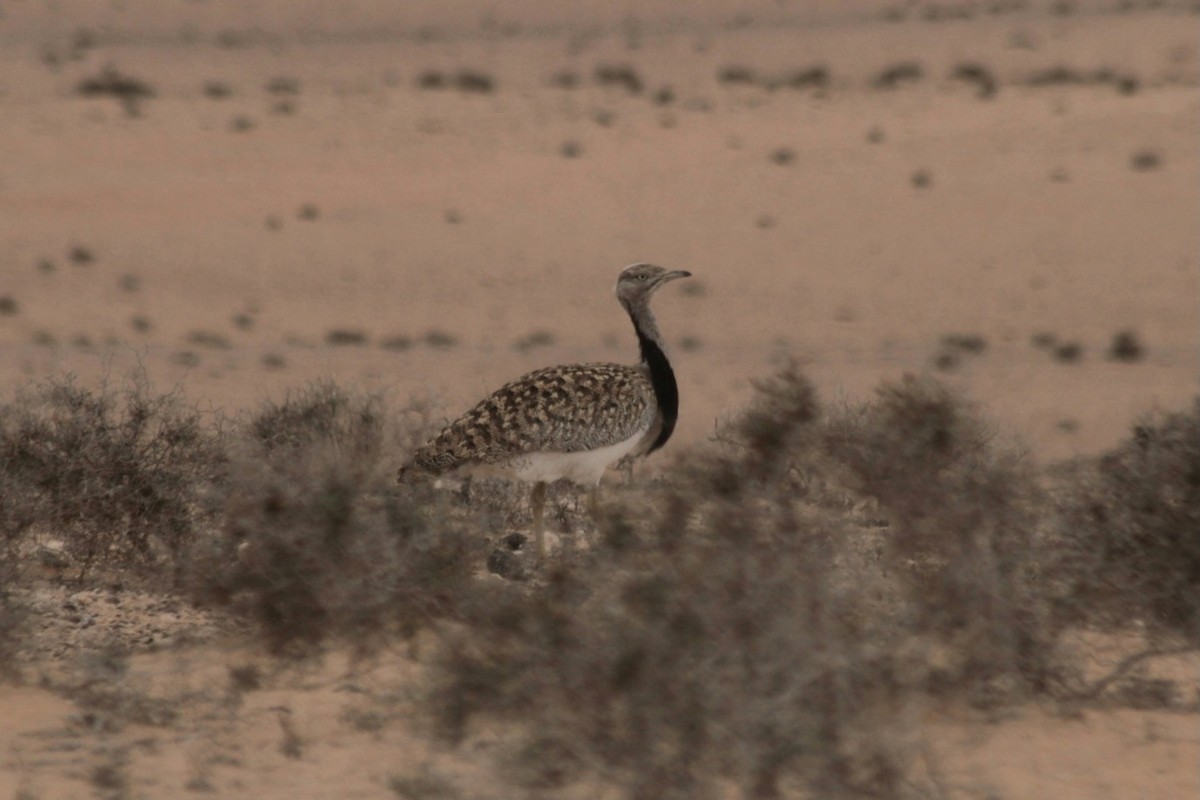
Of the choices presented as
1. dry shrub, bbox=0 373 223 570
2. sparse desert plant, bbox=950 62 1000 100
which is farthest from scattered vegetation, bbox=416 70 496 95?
dry shrub, bbox=0 373 223 570

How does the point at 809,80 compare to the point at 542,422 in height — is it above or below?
above

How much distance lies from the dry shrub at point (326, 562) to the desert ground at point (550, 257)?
0.58ft

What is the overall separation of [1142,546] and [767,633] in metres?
2.23

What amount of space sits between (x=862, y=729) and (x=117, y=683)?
261 centimetres

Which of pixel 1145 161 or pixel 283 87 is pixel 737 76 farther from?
pixel 1145 161

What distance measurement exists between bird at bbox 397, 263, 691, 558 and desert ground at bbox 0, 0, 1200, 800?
1192 mm

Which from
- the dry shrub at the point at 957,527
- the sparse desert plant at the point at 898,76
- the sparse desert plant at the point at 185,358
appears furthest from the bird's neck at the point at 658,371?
the sparse desert plant at the point at 898,76

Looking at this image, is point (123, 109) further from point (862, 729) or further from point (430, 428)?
point (862, 729)

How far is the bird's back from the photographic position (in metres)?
7.98

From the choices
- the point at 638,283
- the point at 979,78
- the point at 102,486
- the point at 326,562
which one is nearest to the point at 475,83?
the point at 979,78

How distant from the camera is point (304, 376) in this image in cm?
1766

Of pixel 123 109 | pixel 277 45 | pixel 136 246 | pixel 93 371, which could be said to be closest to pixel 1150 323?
pixel 93 371

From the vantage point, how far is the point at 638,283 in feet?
30.3

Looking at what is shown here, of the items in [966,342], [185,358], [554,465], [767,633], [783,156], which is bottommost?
[767,633]
